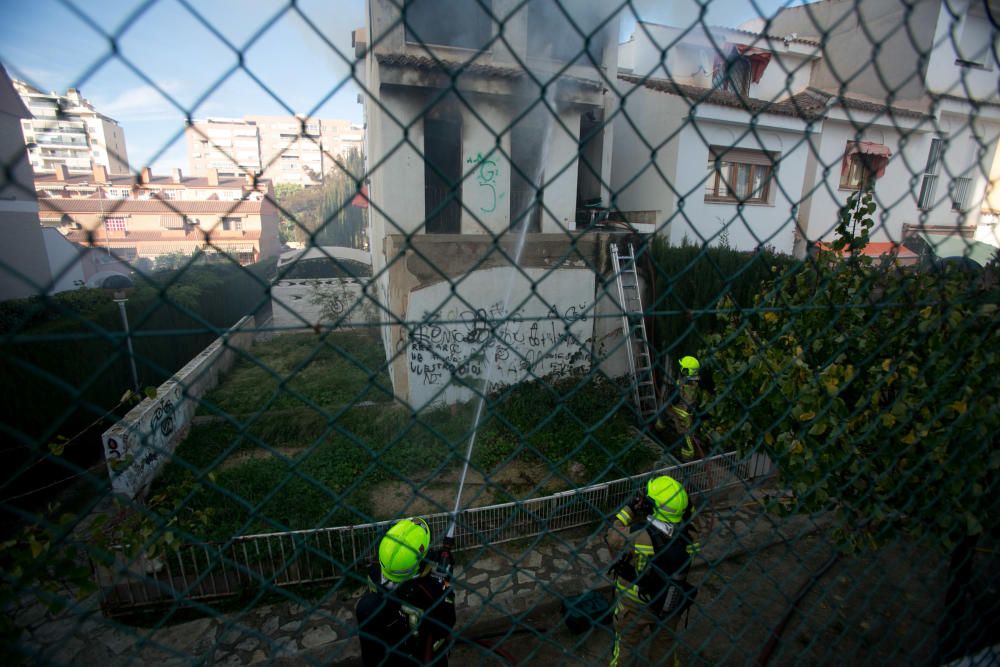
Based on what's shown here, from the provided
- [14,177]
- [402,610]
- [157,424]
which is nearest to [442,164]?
[157,424]

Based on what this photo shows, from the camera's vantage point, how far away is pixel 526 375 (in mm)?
1342

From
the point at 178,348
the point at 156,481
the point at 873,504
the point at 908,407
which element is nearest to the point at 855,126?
the point at 908,407

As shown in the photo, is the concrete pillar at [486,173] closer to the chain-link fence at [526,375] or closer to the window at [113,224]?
the chain-link fence at [526,375]

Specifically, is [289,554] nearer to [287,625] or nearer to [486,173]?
[287,625]

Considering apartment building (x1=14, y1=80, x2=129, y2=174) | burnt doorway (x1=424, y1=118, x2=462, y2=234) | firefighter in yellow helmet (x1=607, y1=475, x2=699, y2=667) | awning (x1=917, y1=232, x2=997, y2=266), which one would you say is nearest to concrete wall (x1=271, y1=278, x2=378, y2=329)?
burnt doorway (x1=424, y1=118, x2=462, y2=234)

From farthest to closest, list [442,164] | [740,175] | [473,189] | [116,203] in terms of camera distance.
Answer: [740,175], [442,164], [473,189], [116,203]

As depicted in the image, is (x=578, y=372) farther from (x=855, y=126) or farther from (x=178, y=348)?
(x=178, y=348)

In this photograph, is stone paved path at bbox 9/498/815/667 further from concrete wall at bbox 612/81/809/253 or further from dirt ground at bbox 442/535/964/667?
concrete wall at bbox 612/81/809/253

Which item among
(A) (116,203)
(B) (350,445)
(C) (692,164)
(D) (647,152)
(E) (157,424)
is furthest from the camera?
(D) (647,152)

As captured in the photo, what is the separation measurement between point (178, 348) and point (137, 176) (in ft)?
39.5

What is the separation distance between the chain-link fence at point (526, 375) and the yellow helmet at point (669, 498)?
1.1 inches

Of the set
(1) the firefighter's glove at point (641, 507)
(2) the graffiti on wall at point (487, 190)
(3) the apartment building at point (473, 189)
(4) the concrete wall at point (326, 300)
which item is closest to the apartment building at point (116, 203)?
(1) the firefighter's glove at point (641, 507)

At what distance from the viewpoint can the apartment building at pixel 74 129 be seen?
815 mm

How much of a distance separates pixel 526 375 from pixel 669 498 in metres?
2.70
